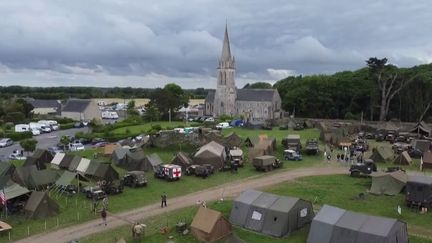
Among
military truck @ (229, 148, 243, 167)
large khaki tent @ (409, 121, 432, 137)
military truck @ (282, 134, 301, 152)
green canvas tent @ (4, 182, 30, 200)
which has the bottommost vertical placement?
green canvas tent @ (4, 182, 30, 200)

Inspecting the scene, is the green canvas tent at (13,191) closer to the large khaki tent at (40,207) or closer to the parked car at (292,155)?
the large khaki tent at (40,207)

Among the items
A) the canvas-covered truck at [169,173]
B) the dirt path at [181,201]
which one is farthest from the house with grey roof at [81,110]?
the dirt path at [181,201]

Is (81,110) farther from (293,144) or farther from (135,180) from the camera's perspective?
(135,180)

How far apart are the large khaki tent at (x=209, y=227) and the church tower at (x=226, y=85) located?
79.4 metres

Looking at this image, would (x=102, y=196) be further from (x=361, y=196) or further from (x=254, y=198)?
(x=361, y=196)

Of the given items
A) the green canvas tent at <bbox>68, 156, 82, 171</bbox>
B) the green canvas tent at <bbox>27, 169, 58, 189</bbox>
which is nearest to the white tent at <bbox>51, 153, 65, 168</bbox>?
the green canvas tent at <bbox>68, 156, 82, 171</bbox>

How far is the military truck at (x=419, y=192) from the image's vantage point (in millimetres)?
25734

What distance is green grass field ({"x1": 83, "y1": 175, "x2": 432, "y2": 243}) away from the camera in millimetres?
21942

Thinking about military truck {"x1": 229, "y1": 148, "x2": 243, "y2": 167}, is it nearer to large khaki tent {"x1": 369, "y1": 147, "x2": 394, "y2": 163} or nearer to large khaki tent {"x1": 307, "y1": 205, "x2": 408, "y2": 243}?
large khaki tent {"x1": 369, "y1": 147, "x2": 394, "y2": 163}

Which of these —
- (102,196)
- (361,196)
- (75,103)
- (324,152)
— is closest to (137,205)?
(102,196)

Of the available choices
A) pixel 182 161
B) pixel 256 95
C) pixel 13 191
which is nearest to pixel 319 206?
pixel 182 161

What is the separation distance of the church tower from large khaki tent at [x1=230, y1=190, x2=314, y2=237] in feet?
254

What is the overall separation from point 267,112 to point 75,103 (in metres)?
45.4

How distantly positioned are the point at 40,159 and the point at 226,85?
2538 inches
